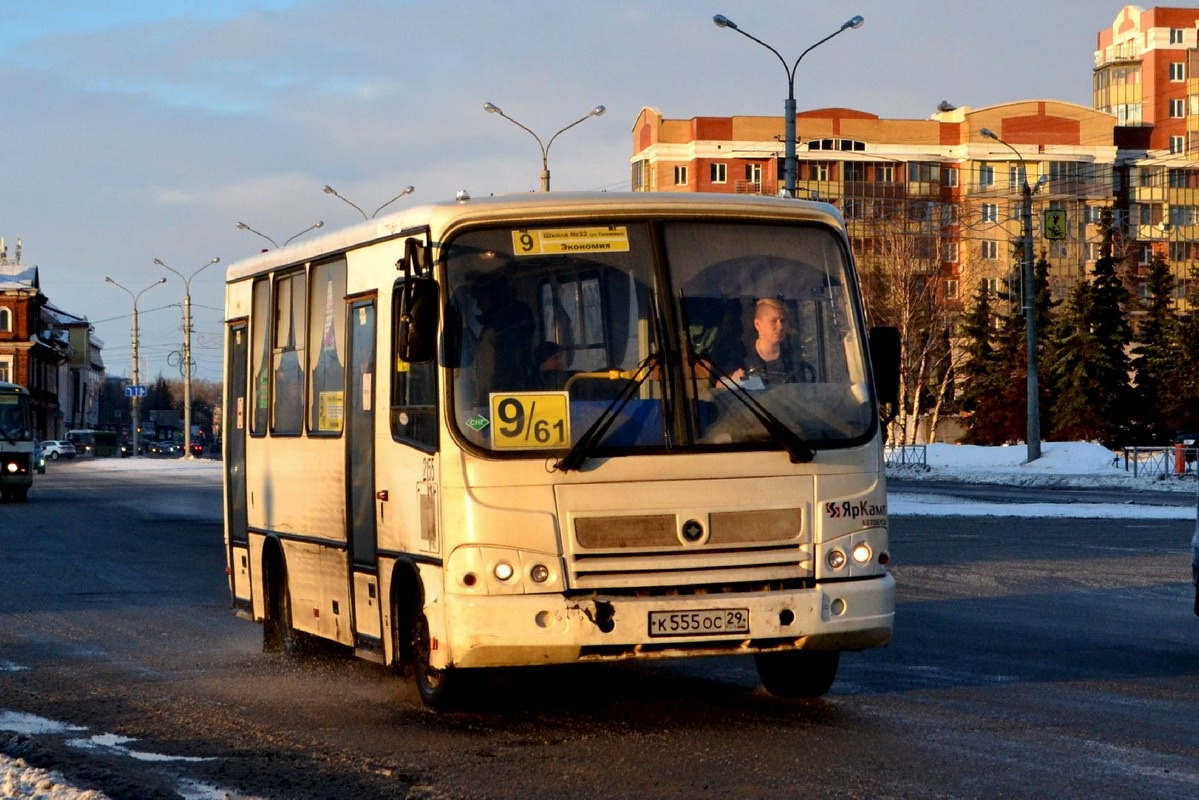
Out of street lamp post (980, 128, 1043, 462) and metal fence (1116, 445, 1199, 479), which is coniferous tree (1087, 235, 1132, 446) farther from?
street lamp post (980, 128, 1043, 462)

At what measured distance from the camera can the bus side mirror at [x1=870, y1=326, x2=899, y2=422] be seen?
348 inches

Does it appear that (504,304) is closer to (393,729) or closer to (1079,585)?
(393,729)

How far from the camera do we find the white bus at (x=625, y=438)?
809cm

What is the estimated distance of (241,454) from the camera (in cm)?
1220

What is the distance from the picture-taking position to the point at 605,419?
8.23 m

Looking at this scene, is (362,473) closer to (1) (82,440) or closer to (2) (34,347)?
(2) (34,347)

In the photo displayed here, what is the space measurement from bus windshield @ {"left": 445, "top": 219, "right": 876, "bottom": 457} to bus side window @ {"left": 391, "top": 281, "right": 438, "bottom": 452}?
18 cm

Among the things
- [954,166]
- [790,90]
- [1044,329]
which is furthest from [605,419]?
[954,166]

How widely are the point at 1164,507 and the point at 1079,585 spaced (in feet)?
51.3

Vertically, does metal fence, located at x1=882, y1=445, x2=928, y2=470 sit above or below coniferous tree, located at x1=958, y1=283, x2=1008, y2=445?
below

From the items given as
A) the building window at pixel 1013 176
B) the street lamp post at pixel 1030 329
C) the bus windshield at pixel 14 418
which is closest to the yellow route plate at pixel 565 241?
the bus windshield at pixel 14 418

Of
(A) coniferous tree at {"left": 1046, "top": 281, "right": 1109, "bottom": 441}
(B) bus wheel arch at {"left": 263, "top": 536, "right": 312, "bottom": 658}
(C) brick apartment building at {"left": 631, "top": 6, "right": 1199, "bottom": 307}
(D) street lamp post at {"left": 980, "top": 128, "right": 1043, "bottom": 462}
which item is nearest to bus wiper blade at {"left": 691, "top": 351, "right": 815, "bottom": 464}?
(B) bus wheel arch at {"left": 263, "top": 536, "right": 312, "bottom": 658}

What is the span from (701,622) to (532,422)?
1.18 m

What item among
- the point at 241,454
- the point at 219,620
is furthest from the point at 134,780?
the point at 219,620
